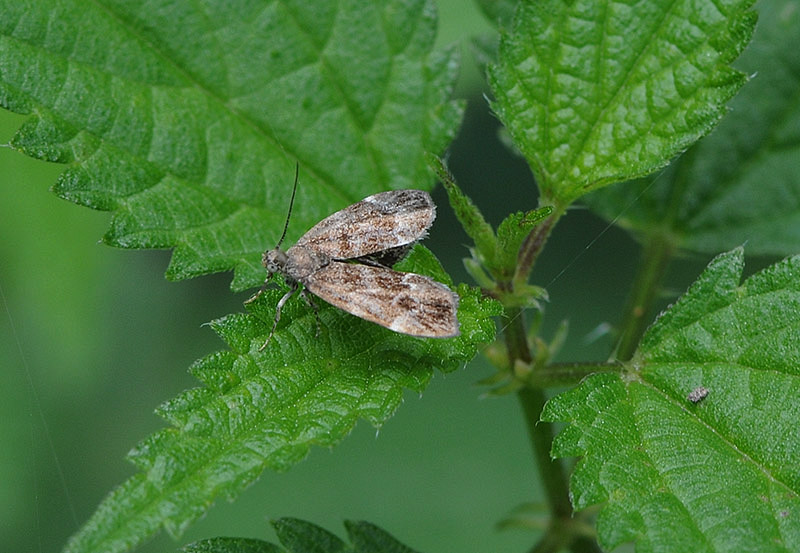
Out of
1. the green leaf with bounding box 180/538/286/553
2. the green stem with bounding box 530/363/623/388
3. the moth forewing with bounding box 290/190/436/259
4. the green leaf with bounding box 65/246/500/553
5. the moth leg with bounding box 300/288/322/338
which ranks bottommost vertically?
the green stem with bounding box 530/363/623/388

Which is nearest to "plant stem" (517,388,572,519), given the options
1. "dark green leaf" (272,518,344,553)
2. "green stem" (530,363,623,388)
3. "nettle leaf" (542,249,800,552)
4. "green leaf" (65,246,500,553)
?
"green stem" (530,363,623,388)

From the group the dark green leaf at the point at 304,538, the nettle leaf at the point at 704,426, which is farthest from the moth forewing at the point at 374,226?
the dark green leaf at the point at 304,538

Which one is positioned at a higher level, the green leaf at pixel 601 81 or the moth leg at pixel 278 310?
the green leaf at pixel 601 81

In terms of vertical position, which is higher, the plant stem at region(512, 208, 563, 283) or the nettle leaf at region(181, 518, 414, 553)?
the plant stem at region(512, 208, 563, 283)


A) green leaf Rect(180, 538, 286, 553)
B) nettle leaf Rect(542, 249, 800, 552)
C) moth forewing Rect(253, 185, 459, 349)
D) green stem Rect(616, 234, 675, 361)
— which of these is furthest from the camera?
green stem Rect(616, 234, 675, 361)

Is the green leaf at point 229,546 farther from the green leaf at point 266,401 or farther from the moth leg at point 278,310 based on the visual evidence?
the moth leg at point 278,310

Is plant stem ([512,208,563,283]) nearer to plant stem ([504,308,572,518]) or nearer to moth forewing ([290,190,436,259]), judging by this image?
plant stem ([504,308,572,518])

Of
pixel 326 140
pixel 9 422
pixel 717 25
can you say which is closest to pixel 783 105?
pixel 717 25

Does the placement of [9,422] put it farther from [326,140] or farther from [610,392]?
[610,392]
